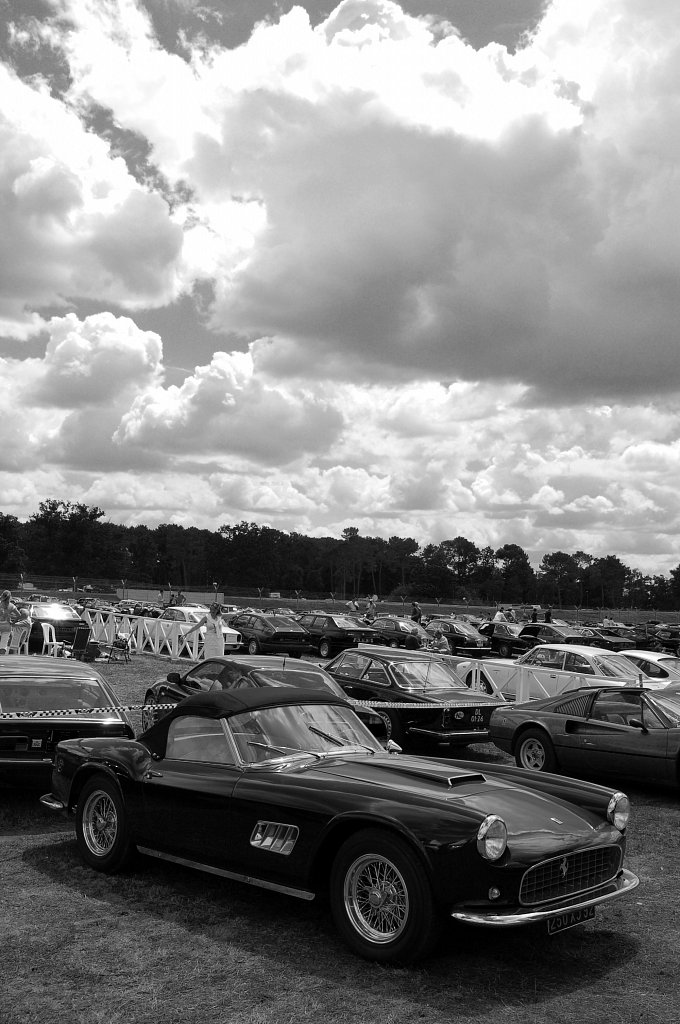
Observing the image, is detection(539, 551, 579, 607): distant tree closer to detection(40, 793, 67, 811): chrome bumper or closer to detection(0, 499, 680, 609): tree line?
detection(0, 499, 680, 609): tree line

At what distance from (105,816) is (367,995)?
281 cm

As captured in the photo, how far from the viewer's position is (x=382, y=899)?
493 cm

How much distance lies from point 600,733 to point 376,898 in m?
5.94

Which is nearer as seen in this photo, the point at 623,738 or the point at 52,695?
the point at 52,695

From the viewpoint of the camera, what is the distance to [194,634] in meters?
25.6

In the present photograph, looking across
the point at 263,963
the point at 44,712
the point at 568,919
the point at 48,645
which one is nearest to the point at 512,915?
the point at 568,919

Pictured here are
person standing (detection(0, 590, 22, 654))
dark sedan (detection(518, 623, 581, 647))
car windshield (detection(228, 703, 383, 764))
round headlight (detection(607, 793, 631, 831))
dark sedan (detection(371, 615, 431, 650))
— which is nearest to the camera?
round headlight (detection(607, 793, 631, 831))

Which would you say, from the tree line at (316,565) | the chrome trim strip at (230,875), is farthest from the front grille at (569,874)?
the tree line at (316,565)

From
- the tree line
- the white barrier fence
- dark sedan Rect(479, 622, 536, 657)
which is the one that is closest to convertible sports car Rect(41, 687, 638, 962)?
the white barrier fence

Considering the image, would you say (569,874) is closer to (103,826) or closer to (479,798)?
(479,798)

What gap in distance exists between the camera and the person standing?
24.5m

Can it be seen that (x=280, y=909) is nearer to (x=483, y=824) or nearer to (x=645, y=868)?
(x=483, y=824)

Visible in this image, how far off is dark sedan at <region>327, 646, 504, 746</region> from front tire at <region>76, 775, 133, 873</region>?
203 inches

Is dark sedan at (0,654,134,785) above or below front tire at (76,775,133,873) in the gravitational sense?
above
